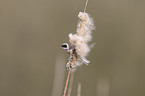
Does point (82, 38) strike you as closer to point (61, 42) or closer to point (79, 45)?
point (79, 45)

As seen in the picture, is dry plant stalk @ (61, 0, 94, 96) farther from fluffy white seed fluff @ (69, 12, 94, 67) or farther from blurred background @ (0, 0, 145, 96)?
blurred background @ (0, 0, 145, 96)

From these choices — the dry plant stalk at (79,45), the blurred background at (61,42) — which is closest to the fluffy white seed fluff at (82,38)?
the dry plant stalk at (79,45)

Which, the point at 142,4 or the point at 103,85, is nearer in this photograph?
the point at 103,85

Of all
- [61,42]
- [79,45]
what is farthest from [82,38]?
[61,42]

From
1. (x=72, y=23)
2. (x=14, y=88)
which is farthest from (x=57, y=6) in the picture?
(x=14, y=88)

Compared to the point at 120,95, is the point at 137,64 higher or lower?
higher

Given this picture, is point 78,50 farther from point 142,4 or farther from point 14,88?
point 142,4

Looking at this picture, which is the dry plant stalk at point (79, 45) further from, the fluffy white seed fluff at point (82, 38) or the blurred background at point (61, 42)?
the blurred background at point (61, 42)
